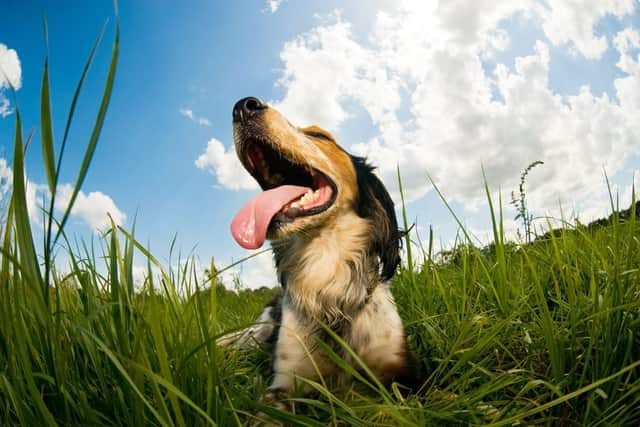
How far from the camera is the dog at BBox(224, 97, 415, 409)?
9.50 ft

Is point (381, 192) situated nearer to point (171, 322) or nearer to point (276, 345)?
point (276, 345)

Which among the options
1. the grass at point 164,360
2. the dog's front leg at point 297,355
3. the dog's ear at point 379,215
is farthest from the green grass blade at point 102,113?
the dog's ear at point 379,215

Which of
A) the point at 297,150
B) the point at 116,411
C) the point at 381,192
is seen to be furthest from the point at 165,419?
the point at 381,192

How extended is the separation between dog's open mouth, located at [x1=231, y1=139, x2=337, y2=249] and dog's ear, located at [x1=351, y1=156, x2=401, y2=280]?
313 mm

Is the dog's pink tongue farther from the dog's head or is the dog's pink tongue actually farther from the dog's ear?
the dog's ear

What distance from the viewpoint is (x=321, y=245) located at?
10.3 ft

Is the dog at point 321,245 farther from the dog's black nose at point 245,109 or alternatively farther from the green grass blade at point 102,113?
the green grass blade at point 102,113

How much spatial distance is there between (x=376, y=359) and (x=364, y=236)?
2.57ft

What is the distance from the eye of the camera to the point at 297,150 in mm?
3012

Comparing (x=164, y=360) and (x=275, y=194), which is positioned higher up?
(x=275, y=194)

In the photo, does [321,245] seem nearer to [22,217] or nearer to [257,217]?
[257,217]

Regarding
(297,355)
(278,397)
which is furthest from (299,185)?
(278,397)

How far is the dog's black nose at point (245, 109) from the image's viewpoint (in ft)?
9.86

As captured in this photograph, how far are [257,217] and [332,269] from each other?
671mm
